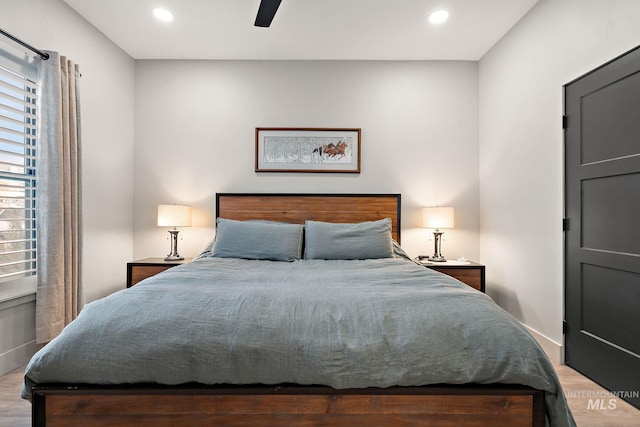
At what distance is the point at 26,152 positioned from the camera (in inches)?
104

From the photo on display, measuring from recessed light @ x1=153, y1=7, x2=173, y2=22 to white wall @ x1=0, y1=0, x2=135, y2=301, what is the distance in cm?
66

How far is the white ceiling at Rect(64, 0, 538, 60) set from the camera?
2.88 meters

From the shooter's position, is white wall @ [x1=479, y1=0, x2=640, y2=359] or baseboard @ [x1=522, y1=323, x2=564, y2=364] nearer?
white wall @ [x1=479, y1=0, x2=640, y2=359]

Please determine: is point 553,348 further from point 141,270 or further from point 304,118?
point 141,270

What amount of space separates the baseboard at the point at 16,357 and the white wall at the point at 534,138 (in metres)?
3.80

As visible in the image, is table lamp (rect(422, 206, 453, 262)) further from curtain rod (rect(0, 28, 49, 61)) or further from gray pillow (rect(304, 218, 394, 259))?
curtain rod (rect(0, 28, 49, 61))

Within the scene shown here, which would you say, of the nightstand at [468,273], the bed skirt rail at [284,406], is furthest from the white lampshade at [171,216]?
the nightstand at [468,273]

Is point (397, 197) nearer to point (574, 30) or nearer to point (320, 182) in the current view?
point (320, 182)

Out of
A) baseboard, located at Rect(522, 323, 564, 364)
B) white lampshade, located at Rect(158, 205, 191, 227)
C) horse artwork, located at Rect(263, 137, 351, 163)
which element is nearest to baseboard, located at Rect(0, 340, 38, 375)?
white lampshade, located at Rect(158, 205, 191, 227)

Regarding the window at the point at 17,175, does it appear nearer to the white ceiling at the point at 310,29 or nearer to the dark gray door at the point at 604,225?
the white ceiling at the point at 310,29

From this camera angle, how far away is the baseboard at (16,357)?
238 centimetres

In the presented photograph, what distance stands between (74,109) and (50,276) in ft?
4.17

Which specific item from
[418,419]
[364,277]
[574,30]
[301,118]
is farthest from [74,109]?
[574,30]

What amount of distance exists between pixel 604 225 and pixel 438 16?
204 centimetres
